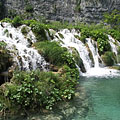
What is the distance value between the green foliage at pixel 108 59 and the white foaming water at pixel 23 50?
667cm

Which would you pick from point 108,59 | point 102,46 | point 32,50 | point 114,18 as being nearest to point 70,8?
point 102,46

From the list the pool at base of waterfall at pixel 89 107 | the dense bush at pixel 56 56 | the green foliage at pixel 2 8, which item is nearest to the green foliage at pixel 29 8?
the green foliage at pixel 2 8

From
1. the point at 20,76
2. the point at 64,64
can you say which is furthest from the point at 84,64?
the point at 20,76

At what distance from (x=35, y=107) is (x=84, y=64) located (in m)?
7.45

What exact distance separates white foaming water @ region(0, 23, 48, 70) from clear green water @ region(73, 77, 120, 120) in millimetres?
2841

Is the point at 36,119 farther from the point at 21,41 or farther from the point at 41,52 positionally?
the point at 21,41

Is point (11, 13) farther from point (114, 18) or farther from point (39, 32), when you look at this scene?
point (114, 18)

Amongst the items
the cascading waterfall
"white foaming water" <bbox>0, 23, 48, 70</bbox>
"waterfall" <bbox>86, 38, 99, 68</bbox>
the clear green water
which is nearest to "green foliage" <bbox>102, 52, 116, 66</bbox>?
the cascading waterfall

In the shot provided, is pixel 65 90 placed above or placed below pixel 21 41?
below

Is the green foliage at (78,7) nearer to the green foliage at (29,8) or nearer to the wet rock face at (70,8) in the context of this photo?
the wet rock face at (70,8)

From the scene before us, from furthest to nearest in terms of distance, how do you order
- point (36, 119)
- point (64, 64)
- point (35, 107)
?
point (64, 64)
point (35, 107)
point (36, 119)

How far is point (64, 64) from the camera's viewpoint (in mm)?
8258

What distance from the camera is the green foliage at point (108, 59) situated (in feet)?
43.7

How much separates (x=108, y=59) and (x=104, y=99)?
8.17 metres
